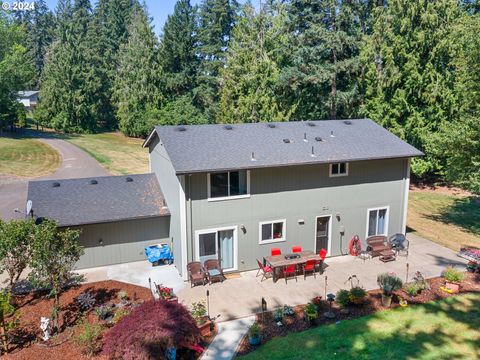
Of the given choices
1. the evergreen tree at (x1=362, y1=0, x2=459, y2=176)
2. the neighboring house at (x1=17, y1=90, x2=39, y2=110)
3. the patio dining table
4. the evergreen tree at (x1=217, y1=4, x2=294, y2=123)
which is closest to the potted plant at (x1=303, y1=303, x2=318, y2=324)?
the patio dining table

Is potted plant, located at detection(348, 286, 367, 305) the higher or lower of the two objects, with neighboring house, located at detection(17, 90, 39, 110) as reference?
lower

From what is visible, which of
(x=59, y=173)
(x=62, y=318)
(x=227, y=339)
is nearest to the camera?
(x=227, y=339)

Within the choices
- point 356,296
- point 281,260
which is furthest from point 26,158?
point 356,296

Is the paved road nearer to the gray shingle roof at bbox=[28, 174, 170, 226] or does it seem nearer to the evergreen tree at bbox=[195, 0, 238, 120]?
the gray shingle roof at bbox=[28, 174, 170, 226]

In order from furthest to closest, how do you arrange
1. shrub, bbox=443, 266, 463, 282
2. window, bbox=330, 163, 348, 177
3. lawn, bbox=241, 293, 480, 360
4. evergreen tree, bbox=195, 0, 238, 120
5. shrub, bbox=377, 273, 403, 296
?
evergreen tree, bbox=195, 0, 238, 120
window, bbox=330, 163, 348, 177
shrub, bbox=443, 266, 463, 282
shrub, bbox=377, 273, 403, 296
lawn, bbox=241, 293, 480, 360

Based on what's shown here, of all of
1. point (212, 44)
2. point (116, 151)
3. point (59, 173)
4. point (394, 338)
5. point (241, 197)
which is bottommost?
point (394, 338)

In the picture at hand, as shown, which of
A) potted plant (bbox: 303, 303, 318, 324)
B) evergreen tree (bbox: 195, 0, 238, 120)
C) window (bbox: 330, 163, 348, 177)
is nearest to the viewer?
potted plant (bbox: 303, 303, 318, 324)

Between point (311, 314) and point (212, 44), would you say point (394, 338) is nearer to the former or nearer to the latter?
point (311, 314)
